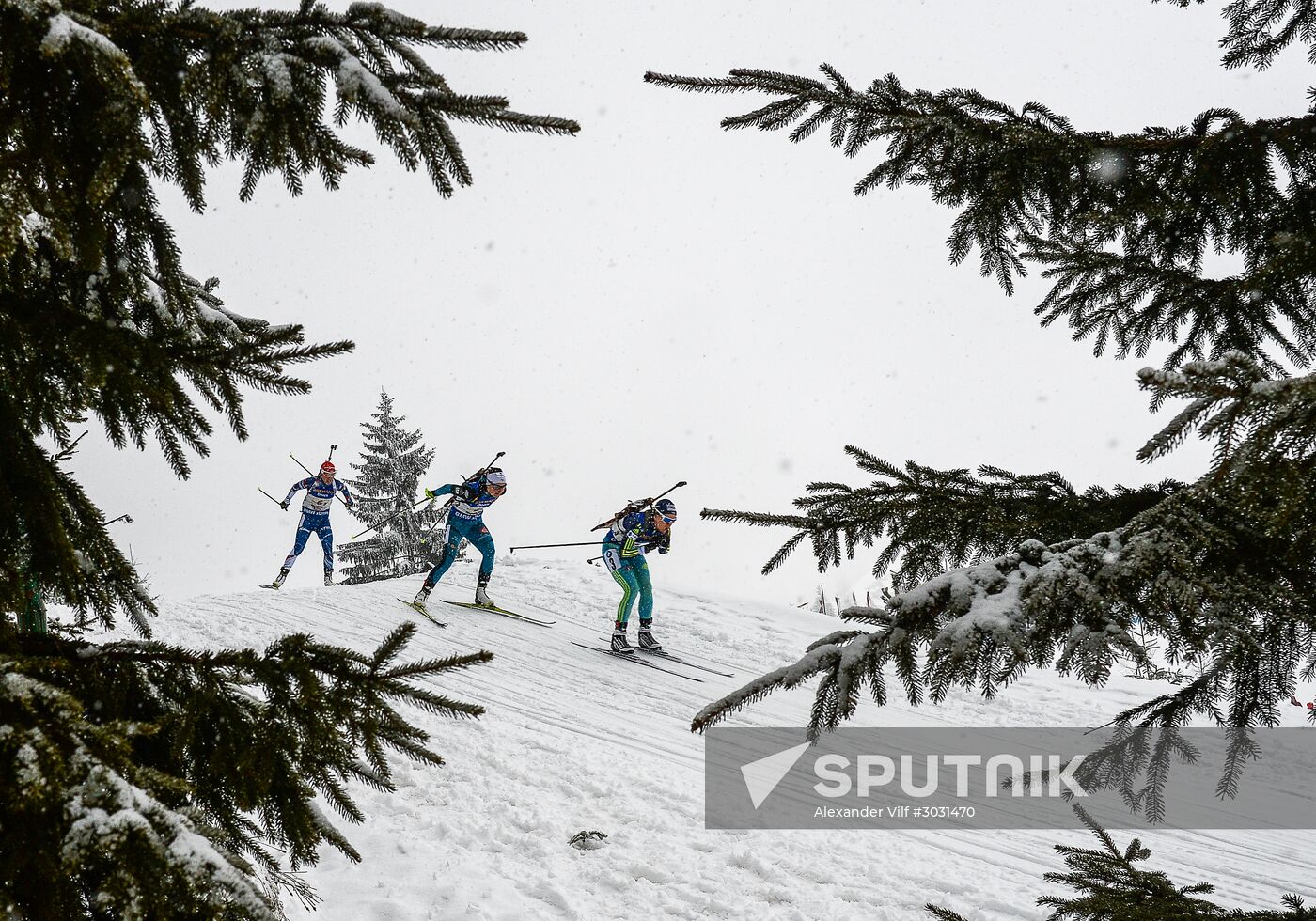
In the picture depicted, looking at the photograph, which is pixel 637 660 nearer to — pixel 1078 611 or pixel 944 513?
pixel 944 513

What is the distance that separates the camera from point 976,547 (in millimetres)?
3900

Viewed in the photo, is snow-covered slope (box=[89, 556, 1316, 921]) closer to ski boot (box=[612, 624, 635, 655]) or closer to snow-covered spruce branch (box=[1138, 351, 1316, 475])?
ski boot (box=[612, 624, 635, 655])

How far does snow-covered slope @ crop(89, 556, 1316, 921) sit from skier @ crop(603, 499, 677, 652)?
1.53 m

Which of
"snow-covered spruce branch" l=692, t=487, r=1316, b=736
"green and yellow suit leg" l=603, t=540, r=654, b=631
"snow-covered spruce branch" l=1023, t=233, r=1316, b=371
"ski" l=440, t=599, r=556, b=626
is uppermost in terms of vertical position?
"snow-covered spruce branch" l=1023, t=233, r=1316, b=371

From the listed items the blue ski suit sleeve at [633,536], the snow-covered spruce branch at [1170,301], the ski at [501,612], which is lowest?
the ski at [501,612]

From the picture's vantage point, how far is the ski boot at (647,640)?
1162 cm

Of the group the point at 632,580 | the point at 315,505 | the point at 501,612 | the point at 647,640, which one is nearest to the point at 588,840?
the point at 647,640

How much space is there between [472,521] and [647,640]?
377 cm

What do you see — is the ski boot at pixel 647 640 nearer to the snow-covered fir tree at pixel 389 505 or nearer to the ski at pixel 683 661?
the ski at pixel 683 661

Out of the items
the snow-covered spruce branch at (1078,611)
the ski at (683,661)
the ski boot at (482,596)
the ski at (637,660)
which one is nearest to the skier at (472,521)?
the ski boot at (482,596)

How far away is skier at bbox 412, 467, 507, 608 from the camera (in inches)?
511

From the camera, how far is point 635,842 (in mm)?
5801

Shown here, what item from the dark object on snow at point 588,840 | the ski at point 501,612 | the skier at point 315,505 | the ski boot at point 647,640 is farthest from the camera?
the skier at point 315,505

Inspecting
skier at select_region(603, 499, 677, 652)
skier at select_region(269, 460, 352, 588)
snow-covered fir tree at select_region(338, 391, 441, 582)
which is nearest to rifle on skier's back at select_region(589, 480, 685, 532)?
skier at select_region(603, 499, 677, 652)
